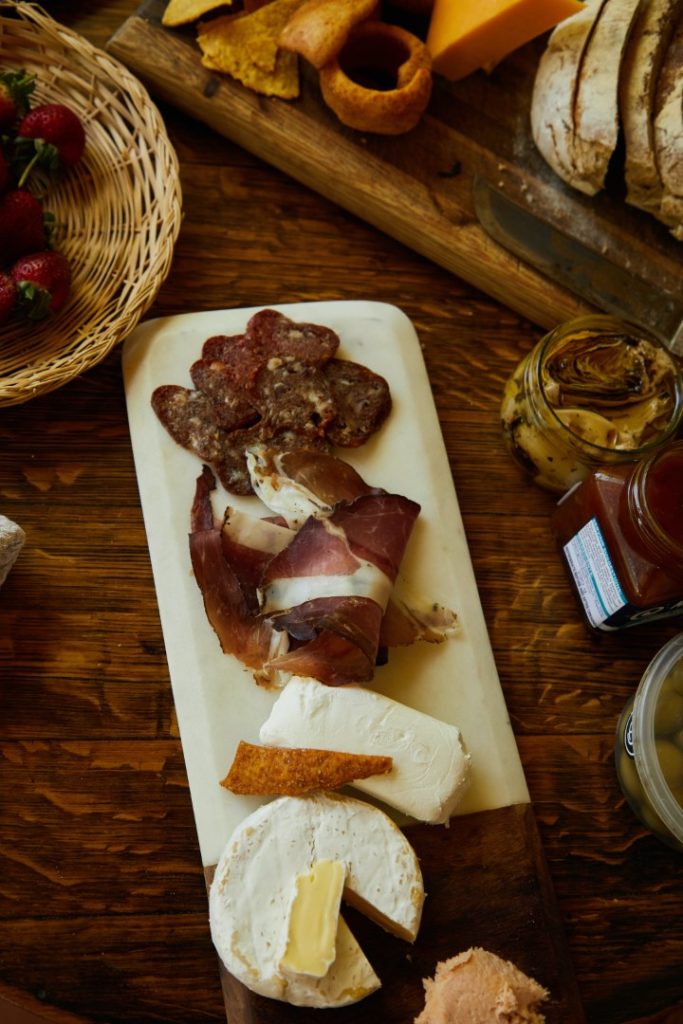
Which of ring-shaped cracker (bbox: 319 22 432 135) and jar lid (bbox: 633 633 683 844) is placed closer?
jar lid (bbox: 633 633 683 844)

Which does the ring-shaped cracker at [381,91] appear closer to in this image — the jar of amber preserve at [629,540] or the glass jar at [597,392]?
the glass jar at [597,392]

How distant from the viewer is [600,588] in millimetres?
1365

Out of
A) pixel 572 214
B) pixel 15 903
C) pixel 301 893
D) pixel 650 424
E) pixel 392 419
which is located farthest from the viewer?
pixel 572 214

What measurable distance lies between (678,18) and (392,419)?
83 centimetres

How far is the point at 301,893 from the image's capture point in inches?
Result: 45.5

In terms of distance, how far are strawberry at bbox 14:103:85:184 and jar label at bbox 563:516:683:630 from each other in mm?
1049

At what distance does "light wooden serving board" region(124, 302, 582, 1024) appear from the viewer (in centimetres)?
127

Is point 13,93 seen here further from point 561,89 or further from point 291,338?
point 561,89

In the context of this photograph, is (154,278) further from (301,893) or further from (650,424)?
(301,893)

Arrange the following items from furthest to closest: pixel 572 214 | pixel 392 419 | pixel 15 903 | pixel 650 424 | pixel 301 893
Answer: pixel 572 214 < pixel 392 419 < pixel 650 424 < pixel 15 903 < pixel 301 893

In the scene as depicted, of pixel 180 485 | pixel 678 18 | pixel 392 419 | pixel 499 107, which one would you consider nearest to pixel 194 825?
pixel 180 485

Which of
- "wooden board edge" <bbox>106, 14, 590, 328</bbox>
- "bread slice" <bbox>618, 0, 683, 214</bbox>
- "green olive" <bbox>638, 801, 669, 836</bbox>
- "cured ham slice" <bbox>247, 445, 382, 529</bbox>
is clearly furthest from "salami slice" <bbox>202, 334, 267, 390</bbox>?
"green olive" <bbox>638, 801, 669, 836</bbox>

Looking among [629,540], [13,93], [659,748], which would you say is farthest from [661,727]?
[13,93]

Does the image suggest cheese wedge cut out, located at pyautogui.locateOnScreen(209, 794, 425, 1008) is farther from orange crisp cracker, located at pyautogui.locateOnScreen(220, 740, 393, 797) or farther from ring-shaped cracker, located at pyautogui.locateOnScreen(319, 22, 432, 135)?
ring-shaped cracker, located at pyautogui.locateOnScreen(319, 22, 432, 135)
